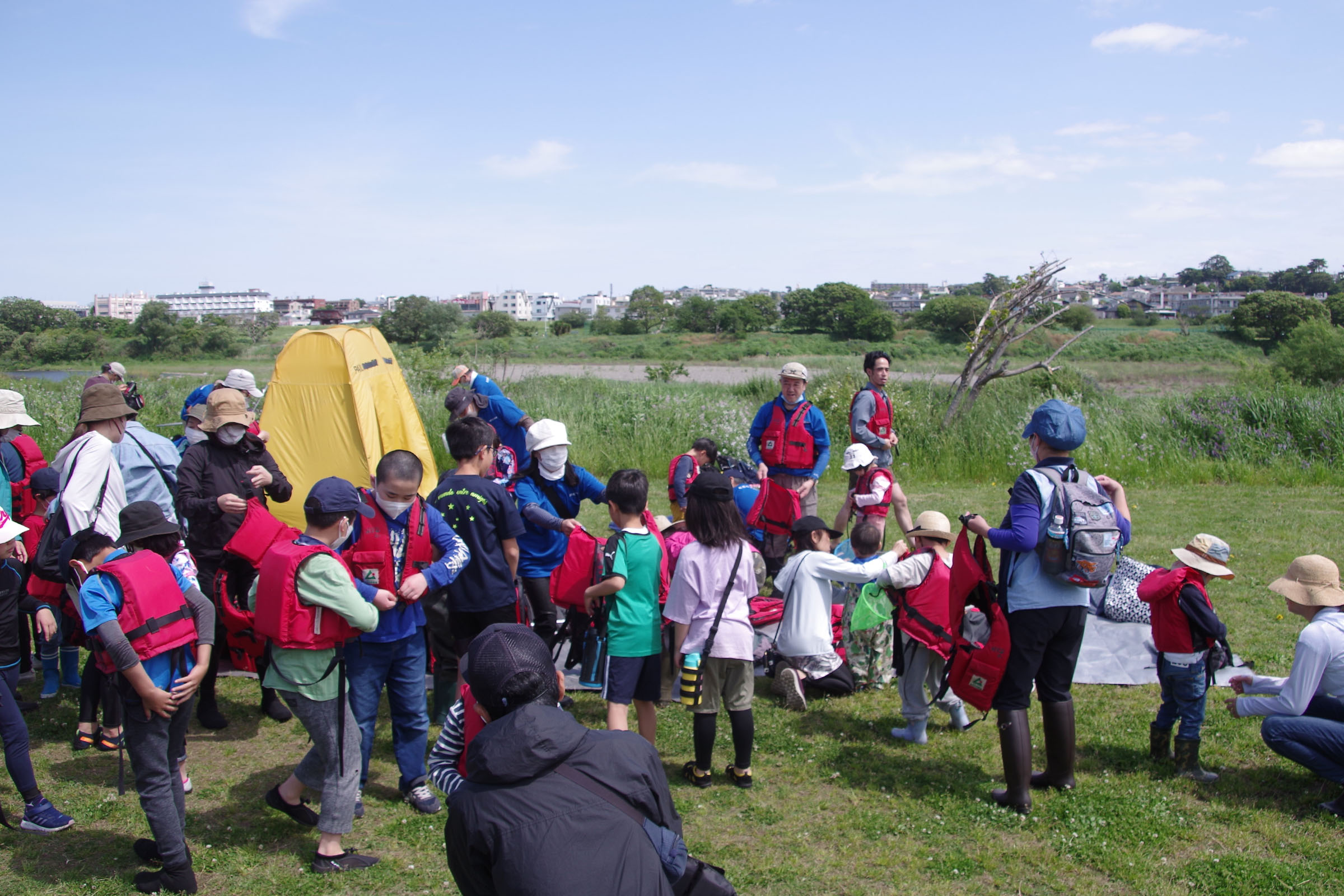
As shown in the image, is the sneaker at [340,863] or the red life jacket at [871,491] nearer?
the sneaker at [340,863]

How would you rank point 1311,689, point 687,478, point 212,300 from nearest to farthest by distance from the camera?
point 1311,689
point 687,478
point 212,300

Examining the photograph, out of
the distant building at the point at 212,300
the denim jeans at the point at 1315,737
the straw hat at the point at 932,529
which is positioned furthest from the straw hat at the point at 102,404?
the distant building at the point at 212,300

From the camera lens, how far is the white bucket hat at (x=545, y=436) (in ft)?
17.9

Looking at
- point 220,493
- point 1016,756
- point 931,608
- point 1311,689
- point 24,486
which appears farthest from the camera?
point 24,486

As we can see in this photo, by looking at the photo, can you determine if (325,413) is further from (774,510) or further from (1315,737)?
(1315,737)

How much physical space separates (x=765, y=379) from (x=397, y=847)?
71.2ft

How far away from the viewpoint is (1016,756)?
13.5 ft

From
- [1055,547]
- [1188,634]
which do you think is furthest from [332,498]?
[1188,634]

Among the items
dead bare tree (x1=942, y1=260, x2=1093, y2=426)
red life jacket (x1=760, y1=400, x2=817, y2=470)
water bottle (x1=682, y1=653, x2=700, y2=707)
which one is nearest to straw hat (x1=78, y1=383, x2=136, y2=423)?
water bottle (x1=682, y1=653, x2=700, y2=707)

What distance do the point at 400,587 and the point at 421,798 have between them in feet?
3.79

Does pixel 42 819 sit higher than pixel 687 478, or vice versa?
pixel 687 478

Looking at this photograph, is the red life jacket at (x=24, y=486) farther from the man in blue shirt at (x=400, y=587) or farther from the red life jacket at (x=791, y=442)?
the red life jacket at (x=791, y=442)

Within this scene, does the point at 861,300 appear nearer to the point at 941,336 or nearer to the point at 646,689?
the point at 941,336

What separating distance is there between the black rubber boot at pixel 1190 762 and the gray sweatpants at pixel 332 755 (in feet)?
13.6
